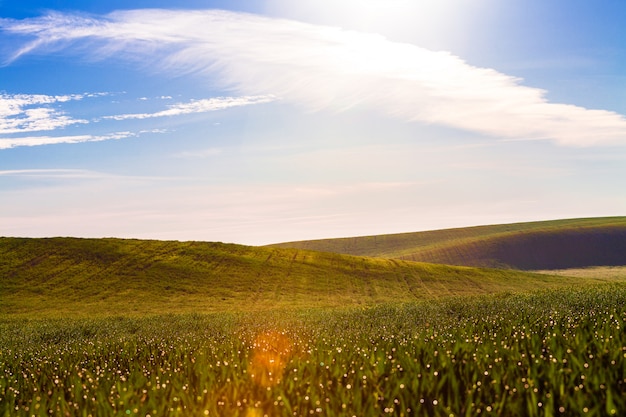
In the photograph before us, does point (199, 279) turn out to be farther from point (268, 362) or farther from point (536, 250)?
point (536, 250)

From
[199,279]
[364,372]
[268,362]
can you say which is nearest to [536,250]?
[199,279]

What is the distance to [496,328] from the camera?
8.93 m

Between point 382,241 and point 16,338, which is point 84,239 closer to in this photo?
point 16,338

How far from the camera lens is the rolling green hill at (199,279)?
59.1m

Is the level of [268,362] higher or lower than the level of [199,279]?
higher

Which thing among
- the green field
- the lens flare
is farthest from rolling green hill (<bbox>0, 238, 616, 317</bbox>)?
the lens flare

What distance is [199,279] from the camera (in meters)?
72.2

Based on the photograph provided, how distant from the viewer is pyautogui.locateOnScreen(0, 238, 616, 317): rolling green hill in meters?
59.1

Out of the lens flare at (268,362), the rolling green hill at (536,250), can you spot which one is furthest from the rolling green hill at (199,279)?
the rolling green hill at (536,250)

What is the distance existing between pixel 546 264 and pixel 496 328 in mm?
145850

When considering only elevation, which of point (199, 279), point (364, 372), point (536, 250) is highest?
point (364, 372)

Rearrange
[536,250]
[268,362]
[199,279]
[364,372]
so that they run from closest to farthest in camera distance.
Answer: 1. [364,372]
2. [268,362]
3. [199,279]
4. [536,250]

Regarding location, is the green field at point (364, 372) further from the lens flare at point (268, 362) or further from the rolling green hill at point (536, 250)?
the rolling green hill at point (536, 250)

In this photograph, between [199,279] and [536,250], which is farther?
[536,250]
